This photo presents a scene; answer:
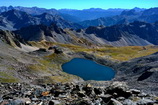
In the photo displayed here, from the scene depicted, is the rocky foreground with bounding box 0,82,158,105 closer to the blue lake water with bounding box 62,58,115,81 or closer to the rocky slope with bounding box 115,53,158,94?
the rocky slope with bounding box 115,53,158,94

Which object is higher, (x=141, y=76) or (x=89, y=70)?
(x=141, y=76)

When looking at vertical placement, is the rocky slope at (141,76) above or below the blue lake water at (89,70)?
above

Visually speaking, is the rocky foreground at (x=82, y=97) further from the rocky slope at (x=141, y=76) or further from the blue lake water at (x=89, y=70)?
the blue lake water at (x=89, y=70)

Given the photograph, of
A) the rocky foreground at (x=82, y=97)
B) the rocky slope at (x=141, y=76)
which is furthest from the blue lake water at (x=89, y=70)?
the rocky foreground at (x=82, y=97)

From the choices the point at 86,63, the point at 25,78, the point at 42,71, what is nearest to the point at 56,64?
the point at 86,63

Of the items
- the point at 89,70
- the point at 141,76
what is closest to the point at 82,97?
the point at 141,76

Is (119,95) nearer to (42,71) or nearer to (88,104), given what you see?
(88,104)

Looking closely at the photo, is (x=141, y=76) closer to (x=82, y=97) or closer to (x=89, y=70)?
(x=89, y=70)

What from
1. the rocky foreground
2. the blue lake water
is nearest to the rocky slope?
the blue lake water
